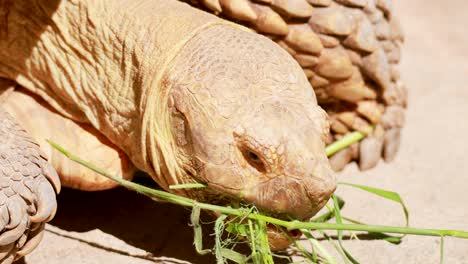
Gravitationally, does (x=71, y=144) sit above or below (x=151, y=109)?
below

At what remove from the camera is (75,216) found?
2.34 meters

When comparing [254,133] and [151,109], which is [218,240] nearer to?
[254,133]

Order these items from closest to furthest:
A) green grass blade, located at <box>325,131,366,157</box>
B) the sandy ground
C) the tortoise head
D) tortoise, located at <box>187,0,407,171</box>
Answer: the tortoise head
the sandy ground
tortoise, located at <box>187,0,407,171</box>
green grass blade, located at <box>325,131,366,157</box>

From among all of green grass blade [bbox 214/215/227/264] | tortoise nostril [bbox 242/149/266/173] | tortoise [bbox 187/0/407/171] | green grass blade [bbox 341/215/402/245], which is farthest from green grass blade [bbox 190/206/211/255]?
tortoise [bbox 187/0/407/171]

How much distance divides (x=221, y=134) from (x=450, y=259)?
792 mm

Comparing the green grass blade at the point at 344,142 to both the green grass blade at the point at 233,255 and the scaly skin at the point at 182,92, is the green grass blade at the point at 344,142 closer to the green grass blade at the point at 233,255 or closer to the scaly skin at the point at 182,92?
the scaly skin at the point at 182,92

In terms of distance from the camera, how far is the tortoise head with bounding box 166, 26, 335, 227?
177 centimetres

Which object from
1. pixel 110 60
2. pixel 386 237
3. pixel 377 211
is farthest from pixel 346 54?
pixel 110 60

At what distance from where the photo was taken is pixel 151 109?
77.4 inches

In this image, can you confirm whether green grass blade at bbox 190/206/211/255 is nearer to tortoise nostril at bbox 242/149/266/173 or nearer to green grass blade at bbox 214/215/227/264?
green grass blade at bbox 214/215/227/264

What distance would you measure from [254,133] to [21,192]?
0.57 metres

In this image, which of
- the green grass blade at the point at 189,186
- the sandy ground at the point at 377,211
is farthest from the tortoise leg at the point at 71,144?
the green grass blade at the point at 189,186

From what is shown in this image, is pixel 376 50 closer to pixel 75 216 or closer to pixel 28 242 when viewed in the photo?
pixel 75 216

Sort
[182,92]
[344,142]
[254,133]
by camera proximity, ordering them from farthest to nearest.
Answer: [344,142]
[182,92]
[254,133]
